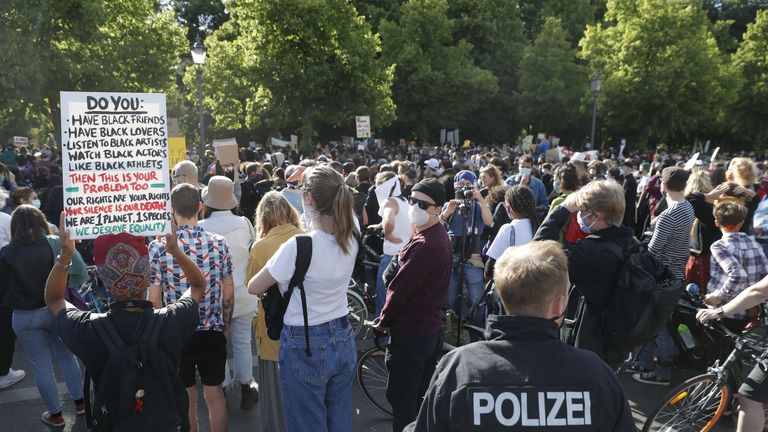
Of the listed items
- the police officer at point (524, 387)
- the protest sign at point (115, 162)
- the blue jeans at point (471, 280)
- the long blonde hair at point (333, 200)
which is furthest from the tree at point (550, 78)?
the police officer at point (524, 387)

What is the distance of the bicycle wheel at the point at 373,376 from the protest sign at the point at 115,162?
7.05 feet

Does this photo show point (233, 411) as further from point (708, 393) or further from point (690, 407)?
point (708, 393)

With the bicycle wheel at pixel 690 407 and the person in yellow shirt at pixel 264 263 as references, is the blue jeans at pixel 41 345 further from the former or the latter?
the bicycle wheel at pixel 690 407

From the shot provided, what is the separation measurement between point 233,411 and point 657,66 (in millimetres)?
32879

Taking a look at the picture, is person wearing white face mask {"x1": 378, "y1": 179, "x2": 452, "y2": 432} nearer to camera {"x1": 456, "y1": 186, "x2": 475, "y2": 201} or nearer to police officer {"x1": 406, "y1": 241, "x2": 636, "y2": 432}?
police officer {"x1": 406, "y1": 241, "x2": 636, "y2": 432}

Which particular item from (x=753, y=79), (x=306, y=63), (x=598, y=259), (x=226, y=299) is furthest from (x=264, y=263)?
(x=753, y=79)

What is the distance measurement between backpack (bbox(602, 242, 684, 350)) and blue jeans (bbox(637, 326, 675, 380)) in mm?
2357

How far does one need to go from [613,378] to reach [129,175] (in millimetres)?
3199

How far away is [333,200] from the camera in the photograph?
3465mm

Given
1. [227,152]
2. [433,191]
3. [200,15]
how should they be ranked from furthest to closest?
[200,15] < [227,152] < [433,191]

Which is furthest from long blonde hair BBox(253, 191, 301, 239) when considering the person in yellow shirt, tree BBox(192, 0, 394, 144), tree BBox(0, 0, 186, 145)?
tree BBox(192, 0, 394, 144)

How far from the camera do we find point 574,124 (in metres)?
40.7

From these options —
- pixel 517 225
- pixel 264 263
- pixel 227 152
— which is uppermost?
pixel 227 152

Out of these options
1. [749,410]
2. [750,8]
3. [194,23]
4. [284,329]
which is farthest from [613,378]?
[750,8]
